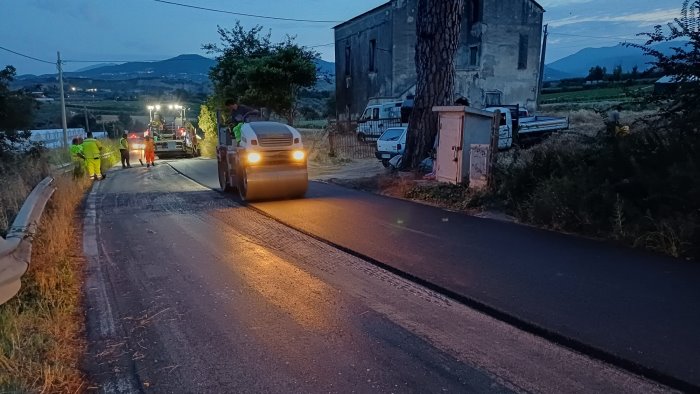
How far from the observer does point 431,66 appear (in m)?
13.3

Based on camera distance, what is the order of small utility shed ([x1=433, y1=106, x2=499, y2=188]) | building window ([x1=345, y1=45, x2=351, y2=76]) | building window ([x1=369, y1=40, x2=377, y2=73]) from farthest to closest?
building window ([x1=345, y1=45, x2=351, y2=76]) → building window ([x1=369, y1=40, x2=377, y2=73]) → small utility shed ([x1=433, y1=106, x2=499, y2=188])

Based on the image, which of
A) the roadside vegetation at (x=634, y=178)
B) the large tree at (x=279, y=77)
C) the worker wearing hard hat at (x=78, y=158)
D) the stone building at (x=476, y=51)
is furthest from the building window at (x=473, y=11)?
the roadside vegetation at (x=634, y=178)

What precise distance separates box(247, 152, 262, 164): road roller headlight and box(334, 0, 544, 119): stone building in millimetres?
26383

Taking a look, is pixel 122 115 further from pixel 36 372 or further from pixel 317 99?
pixel 36 372

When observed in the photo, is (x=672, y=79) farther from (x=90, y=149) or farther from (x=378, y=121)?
(x=378, y=121)

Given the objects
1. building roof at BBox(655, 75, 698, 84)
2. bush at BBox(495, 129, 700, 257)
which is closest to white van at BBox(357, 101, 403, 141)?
bush at BBox(495, 129, 700, 257)

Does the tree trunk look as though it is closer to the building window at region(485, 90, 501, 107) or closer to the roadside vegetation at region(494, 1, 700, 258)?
the roadside vegetation at region(494, 1, 700, 258)

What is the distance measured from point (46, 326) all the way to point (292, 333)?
202cm

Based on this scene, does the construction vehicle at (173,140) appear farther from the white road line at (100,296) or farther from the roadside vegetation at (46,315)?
the white road line at (100,296)

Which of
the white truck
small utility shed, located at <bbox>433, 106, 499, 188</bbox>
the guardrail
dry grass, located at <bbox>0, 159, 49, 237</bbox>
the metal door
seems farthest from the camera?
the white truck

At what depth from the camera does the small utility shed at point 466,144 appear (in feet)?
32.3

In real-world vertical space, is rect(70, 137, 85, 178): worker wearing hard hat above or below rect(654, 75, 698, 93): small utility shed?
below

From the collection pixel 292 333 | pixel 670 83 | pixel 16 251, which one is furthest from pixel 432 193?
pixel 16 251

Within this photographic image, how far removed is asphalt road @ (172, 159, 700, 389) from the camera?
12.6 feet
